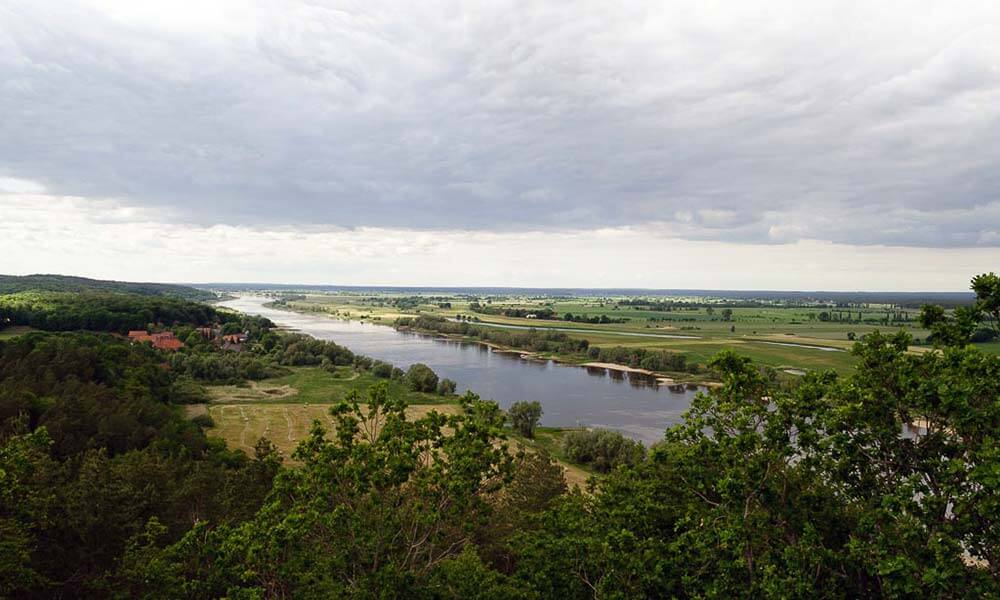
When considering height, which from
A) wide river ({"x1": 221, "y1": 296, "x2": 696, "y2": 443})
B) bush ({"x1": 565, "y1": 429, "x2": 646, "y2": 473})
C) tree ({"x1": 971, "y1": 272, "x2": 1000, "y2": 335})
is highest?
tree ({"x1": 971, "y1": 272, "x2": 1000, "y2": 335})

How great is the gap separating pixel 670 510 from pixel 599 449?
2741 centimetres

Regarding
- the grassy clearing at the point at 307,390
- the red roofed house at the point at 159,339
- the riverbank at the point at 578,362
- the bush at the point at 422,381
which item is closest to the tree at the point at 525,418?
the grassy clearing at the point at 307,390

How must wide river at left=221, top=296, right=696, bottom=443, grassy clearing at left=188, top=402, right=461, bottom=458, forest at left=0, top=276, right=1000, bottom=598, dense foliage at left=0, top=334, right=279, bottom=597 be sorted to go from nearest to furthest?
1. forest at left=0, top=276, right=1000, bottom=598
2. dense foliage at left=0, top=334, right=279, bottom=597
3. grassy clearing at left=188, top=402, right=461, bottom=458
4. wide river at left=221, top=296, right=696, bottom=443

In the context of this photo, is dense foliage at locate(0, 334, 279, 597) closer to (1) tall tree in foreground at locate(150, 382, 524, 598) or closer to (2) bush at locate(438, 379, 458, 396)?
(1) tall tree in foreground at locate(150, 382, 524, 598)

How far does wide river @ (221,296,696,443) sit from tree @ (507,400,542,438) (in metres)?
5.40

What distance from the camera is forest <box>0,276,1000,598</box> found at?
315 inches

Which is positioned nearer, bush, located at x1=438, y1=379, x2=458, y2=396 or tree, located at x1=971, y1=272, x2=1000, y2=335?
tree, located at x1=971, y1=272, x2=1000, y2=335

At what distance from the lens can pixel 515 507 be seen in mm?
19531

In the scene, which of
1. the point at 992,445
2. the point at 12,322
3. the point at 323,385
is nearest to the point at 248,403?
the point at 323,385

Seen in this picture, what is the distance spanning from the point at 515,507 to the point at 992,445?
14.7 m

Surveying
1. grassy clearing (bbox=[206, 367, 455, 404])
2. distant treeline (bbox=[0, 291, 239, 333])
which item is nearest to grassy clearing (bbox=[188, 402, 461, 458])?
grassy clearing (bbox=[206, 367, 455, 404])

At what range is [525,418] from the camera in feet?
157

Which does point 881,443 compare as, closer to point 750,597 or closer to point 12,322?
point 750,597

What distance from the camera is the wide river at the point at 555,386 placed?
178 ft
